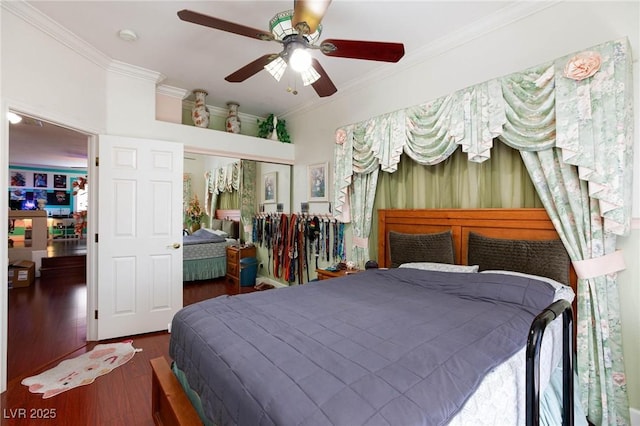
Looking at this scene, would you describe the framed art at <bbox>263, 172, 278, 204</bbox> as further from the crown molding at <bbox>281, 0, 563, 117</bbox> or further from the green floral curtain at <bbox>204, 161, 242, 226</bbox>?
the crown molding at <bbox>281, 0, 563, 117</bbox>

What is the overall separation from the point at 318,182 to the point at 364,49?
91.8 inches

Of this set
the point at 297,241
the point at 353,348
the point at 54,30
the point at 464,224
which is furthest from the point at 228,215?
the point at 353,348

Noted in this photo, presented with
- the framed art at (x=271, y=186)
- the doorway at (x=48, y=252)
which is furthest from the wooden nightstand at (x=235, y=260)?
the doorway at (x=48, y=252)

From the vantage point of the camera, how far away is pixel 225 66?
3.17 metres

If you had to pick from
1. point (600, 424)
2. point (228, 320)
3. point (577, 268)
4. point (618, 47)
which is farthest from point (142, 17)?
point (600, 424)

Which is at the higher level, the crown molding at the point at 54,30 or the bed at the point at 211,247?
the crown molding at the point at 54,30

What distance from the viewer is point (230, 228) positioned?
464 centimetres

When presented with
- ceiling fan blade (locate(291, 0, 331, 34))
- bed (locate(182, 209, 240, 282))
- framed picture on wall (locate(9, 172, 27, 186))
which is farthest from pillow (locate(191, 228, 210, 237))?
framed picture on wall (locate(9, 172, 27, 186))

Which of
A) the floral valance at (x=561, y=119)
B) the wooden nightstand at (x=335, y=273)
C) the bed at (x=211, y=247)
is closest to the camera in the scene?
the floral valance at (x=561, y=119)

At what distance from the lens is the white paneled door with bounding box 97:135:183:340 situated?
9.91 feet

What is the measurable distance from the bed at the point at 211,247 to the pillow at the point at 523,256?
3.37m

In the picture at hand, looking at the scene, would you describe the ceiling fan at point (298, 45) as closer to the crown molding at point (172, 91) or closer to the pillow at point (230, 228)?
the crown molding at point (172, 91)

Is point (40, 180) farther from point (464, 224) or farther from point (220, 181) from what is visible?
point (464, 224)

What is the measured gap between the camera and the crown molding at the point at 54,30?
2152 millimetres
